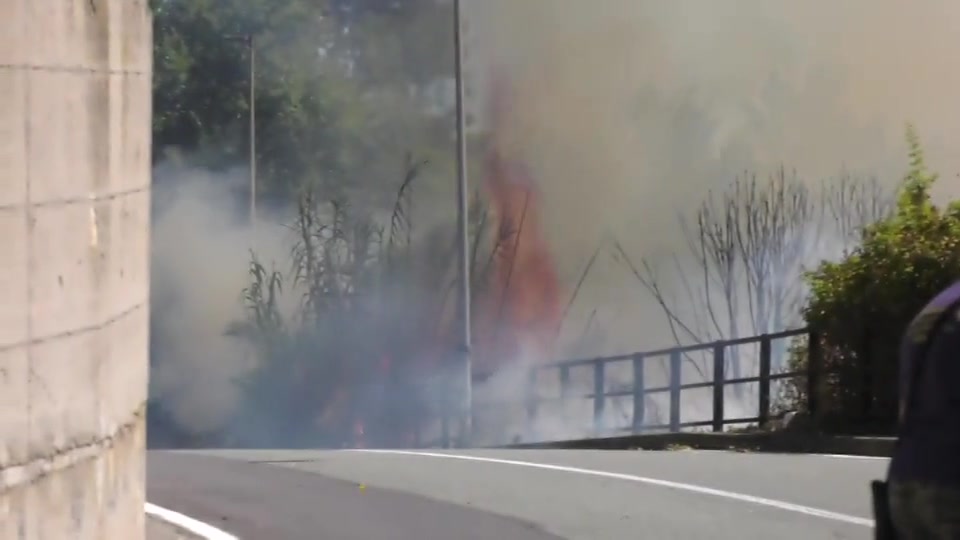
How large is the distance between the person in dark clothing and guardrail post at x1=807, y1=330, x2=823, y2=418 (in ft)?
39.5

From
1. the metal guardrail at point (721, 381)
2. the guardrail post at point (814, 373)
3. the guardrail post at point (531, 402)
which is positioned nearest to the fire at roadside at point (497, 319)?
the guardrail post at point (531, 402)

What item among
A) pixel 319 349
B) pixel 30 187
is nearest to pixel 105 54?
pixel 30 187

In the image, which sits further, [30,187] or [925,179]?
[925,179]

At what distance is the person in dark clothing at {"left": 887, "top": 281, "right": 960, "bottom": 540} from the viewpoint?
148 inches

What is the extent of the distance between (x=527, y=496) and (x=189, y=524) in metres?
2.56

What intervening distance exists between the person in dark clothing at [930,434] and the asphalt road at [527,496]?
16.0 feet

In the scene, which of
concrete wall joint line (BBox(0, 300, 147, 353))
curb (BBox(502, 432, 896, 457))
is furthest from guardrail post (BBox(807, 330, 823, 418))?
concrete wall joint line (BBox(0, 300, 147, 353))

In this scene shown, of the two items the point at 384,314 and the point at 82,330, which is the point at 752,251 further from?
the point at 82,330

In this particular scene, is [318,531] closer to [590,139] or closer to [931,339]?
[931,339]

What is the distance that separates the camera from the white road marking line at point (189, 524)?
28.2ft

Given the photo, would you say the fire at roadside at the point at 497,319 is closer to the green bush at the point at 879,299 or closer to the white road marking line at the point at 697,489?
the green bush at the point at 879,299

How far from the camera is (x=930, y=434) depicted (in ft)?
12.6

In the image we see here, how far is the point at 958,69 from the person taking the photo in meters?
28.4

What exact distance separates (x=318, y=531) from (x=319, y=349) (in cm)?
2365
